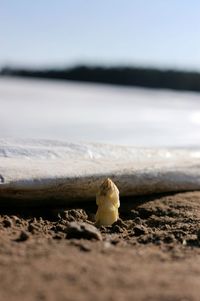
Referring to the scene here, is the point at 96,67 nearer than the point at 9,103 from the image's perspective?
No

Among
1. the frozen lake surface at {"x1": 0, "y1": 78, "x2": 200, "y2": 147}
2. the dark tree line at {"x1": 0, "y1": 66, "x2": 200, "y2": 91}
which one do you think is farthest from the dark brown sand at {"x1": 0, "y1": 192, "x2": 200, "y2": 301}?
the dark tree line at {"x1": 0, "y1": 66, "x2": 200, "y2": 91}

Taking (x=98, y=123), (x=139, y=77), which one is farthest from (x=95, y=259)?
(x=139, y=77)

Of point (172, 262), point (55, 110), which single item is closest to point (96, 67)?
point (55, 110)

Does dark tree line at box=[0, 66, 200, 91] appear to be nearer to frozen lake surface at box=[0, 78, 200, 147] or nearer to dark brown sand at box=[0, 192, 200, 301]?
frozen lake surface at box=[0, 78, 200, 147]

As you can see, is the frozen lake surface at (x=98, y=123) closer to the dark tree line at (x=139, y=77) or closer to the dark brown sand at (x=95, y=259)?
the dark brown sand at (x=95, y=259)

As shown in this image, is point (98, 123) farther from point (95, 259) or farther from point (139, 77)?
point (139, 77)

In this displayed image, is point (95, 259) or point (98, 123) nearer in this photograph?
point (95, 259)

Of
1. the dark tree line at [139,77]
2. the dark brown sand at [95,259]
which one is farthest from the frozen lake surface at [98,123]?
the dark tree line at [139,77]

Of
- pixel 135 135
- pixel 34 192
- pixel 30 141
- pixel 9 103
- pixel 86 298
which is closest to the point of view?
pixel 86 298

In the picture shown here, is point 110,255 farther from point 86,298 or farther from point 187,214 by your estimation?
point 187,214
